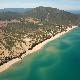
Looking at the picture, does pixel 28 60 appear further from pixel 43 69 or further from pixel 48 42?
pixel 48 42

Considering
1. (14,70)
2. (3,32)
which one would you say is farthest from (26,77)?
(3,32)

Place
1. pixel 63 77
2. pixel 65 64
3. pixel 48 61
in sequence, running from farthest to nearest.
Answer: pixel 48 61, pixel 65 64, pixel 63 77

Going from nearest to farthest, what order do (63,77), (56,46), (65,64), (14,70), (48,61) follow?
(63,77) → (14,70) → (65,64) → (48,61) → (56,46)

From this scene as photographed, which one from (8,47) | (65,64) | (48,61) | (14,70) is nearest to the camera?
(14,70)

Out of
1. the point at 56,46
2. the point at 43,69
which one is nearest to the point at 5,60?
the point at 43,69

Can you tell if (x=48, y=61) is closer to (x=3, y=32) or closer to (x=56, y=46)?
(x=56, y=46)

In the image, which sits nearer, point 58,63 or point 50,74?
point 50,74
